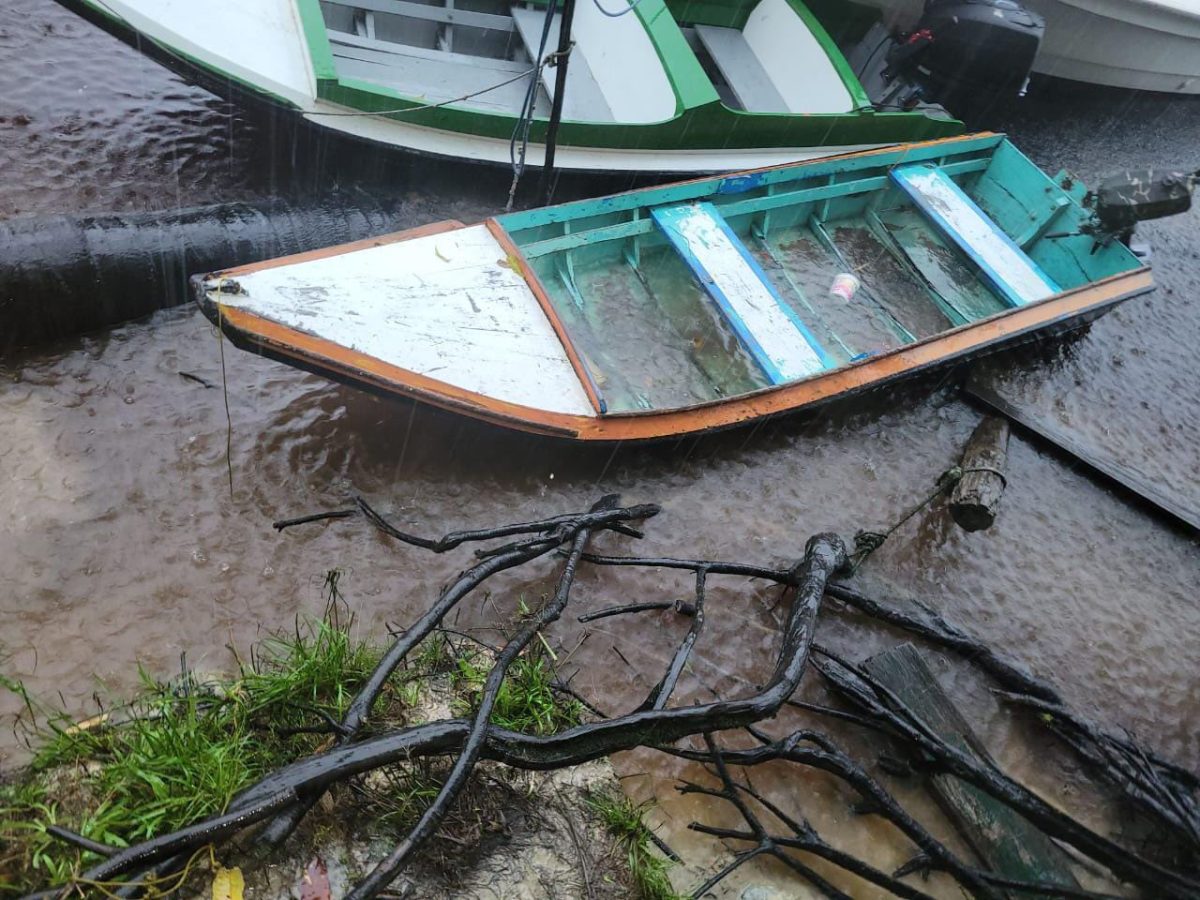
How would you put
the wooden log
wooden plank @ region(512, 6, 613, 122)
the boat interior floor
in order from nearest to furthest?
1. the wooden log
2. the boat interior floor
3. wooden plank @ region(512, 6, 613, 122)

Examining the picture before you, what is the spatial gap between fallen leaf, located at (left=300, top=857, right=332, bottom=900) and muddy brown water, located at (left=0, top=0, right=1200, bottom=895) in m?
1.17

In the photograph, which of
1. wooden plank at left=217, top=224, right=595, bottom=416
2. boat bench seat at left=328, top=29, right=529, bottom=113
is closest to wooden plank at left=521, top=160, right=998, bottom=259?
wooden plank at left=217, top=224, right=595, bottom=416

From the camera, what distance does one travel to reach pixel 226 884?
2133mm

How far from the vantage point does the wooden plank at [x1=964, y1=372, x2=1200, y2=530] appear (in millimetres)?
5055

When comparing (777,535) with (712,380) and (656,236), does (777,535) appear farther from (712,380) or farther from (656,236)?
(656,236)

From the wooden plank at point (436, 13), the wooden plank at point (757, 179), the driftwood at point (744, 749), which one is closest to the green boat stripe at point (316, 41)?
the wooden plank at point (436, 13)

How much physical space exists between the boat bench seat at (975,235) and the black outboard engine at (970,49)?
102cm

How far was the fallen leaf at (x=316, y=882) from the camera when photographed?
229 cm

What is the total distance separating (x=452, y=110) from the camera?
4.78m

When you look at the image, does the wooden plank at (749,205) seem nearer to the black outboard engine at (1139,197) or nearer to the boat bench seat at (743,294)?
the boat bench seat at (743,294)

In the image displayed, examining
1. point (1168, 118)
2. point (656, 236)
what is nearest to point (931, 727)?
point (656, 236)

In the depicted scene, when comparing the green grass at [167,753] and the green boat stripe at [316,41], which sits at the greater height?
the green boat stripe at [316,41]

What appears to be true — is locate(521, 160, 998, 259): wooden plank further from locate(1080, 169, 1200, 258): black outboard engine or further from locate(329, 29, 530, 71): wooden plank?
locate(329, 29, 530, 71): wooden plank

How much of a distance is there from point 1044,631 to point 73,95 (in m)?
7.36
